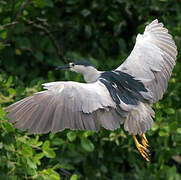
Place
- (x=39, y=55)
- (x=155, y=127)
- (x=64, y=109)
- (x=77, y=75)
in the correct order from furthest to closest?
(x=39, y=55) → (x=77, y=75) → (x=155, y=127) → (x=64, y=109)

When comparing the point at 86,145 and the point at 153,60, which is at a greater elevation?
the point at 153,60

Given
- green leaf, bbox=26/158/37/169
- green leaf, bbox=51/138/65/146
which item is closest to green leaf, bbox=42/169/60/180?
green leaf, bbox=26/158/37/169

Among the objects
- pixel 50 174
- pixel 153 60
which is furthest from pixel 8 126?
pixel 153 60

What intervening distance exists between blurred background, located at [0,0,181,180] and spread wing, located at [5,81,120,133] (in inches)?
9.5

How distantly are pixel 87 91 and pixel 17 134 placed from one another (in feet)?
2.06

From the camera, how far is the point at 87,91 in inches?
119

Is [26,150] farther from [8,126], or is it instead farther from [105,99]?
[105,99]

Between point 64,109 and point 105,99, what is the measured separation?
0.86ft

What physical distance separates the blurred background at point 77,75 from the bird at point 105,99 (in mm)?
303

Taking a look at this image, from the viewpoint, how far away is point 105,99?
3014 mm

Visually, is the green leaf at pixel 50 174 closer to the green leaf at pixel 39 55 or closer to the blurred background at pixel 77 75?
the blurred background at pixel 77 75

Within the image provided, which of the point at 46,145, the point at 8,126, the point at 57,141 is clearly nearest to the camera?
the point at 8,126

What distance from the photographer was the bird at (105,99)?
291 cm

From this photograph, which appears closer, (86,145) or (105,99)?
(105,99)
